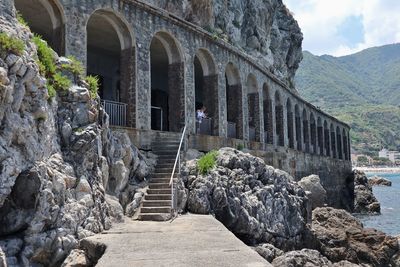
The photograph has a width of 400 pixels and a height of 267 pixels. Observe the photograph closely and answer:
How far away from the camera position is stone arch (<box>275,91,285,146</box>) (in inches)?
1175

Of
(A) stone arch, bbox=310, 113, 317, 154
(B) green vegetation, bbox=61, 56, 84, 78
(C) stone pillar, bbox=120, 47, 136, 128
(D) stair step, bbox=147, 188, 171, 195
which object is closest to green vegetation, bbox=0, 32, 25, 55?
(B) green vegetation, bbox=61, 56, 84, 78

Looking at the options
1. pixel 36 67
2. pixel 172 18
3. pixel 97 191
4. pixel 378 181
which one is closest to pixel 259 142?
pixel 172 18

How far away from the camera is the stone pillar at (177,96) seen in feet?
61.8

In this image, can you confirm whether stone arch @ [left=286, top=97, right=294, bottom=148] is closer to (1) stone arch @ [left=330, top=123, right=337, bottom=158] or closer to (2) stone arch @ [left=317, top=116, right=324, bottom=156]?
(2) stone arch @ [left=317, top=116, right=324, bottom=156]

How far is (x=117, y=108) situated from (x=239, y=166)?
4.93 meters

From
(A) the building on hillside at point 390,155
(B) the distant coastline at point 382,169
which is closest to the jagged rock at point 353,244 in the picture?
(B) the distant coastline at point 382,169

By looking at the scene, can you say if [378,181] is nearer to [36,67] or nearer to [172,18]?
[172,18]

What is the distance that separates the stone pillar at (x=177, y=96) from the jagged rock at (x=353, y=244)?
7.09 meters

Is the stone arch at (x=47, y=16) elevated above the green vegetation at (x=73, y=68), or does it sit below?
above

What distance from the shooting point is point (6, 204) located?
27.7ft

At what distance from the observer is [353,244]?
690 inches

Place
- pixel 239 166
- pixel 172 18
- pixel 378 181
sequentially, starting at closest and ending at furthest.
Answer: pixel 239 166
pixel 172 18
pixel 378 181

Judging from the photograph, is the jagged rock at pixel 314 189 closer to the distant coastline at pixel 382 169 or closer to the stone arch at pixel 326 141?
the stone arch at pixel 326 141

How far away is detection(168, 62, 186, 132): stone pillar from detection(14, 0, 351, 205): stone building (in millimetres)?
43
